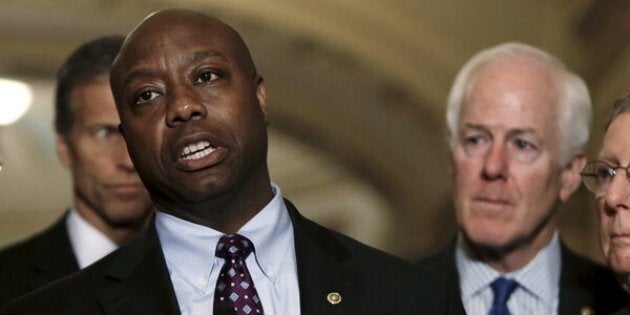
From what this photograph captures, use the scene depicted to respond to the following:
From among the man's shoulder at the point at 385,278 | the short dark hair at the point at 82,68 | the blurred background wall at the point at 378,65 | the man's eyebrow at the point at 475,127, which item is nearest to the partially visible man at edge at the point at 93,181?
the short dark hair at the point at 82,68

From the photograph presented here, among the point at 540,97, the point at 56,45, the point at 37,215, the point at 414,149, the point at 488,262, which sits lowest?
the point at 37,215

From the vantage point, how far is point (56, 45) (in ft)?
28.3

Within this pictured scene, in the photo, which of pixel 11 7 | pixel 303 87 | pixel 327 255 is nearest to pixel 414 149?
pixel 303 87

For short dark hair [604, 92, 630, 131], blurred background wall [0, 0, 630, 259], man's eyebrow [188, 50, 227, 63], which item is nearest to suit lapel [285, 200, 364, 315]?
man's eyebrow [188, 50, 227, 63]

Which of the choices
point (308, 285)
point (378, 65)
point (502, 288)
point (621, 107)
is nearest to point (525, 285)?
point (502, 288)

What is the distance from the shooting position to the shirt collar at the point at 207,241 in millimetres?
2584

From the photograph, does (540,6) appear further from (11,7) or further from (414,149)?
(11,7)

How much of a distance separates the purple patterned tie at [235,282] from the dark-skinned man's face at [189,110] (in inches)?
4.2

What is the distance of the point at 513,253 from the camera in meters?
3.48

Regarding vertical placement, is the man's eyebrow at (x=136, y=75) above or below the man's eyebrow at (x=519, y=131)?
above

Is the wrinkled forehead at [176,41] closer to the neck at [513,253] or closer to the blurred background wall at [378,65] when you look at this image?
the neck at [513,253]

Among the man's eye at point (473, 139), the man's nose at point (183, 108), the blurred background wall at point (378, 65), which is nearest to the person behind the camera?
the man's nose at point (183, 108)

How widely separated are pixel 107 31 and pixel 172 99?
5.59m

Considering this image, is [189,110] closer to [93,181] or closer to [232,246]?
[232,246]
